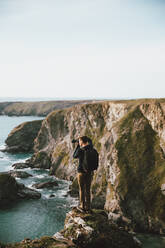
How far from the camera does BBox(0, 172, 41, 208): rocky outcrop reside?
1915 inches

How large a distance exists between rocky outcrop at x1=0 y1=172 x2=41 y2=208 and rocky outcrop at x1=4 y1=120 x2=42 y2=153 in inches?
2101

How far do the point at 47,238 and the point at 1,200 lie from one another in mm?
37143

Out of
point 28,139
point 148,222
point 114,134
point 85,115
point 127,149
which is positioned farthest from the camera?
point 28,139

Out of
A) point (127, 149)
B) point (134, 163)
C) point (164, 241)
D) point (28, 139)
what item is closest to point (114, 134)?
point (127, 149)

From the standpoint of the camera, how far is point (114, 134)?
4897 cm

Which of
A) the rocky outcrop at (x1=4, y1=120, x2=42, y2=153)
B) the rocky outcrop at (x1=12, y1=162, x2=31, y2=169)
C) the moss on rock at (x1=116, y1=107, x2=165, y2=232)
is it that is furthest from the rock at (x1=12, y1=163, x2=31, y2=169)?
the moss on rock at (x1=116, y1=107, x2=165, y2=232)

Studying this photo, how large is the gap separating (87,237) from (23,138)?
99.6 m

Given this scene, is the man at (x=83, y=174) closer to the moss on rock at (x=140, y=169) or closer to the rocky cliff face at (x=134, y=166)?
the rocky cliff face at (x=134, y=166)

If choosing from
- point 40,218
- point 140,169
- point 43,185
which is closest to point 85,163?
point 140,169

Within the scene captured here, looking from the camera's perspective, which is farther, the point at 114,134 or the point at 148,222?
the point at 114,134

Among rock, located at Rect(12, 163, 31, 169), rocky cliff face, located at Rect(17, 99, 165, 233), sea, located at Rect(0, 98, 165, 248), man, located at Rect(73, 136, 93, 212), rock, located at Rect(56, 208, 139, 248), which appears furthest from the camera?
rock, located at Rect(12, 163, 31, 169)

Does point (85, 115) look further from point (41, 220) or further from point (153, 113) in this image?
point (41, 220)

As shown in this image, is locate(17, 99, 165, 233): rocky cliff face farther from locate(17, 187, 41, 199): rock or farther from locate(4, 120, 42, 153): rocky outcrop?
locate(4, 120, 42, 153): rocky outcrop

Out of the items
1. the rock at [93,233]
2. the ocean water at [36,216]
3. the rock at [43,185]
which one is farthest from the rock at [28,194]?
the rock at [93,233]
